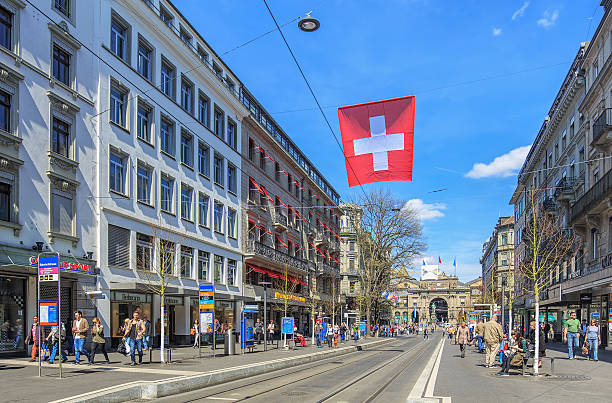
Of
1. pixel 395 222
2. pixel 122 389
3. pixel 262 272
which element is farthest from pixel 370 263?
pixel 122 389

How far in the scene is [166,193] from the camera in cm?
3203

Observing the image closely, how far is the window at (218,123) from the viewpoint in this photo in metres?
39.1

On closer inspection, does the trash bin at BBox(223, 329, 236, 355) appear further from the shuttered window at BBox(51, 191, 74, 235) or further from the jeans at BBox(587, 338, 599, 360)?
the jeans at BBox(587, 338, 599, 360)

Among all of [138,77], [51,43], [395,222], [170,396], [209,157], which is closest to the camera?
[170,396]

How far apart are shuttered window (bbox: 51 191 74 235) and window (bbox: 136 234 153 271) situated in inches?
219

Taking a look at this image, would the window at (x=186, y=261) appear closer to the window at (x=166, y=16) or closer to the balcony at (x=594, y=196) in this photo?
the window at (x=166, y=16)

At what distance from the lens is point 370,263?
56.5 m

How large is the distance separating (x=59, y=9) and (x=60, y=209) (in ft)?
25.9

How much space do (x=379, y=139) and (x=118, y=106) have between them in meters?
16.2

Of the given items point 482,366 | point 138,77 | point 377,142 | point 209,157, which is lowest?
point 482,366

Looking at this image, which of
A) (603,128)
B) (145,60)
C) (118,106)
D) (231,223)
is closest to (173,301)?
(231,223)

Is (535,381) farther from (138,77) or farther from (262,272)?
(262,272)

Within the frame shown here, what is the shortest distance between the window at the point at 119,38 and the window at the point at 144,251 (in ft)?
28.4

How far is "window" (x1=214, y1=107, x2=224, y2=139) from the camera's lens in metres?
39.1
